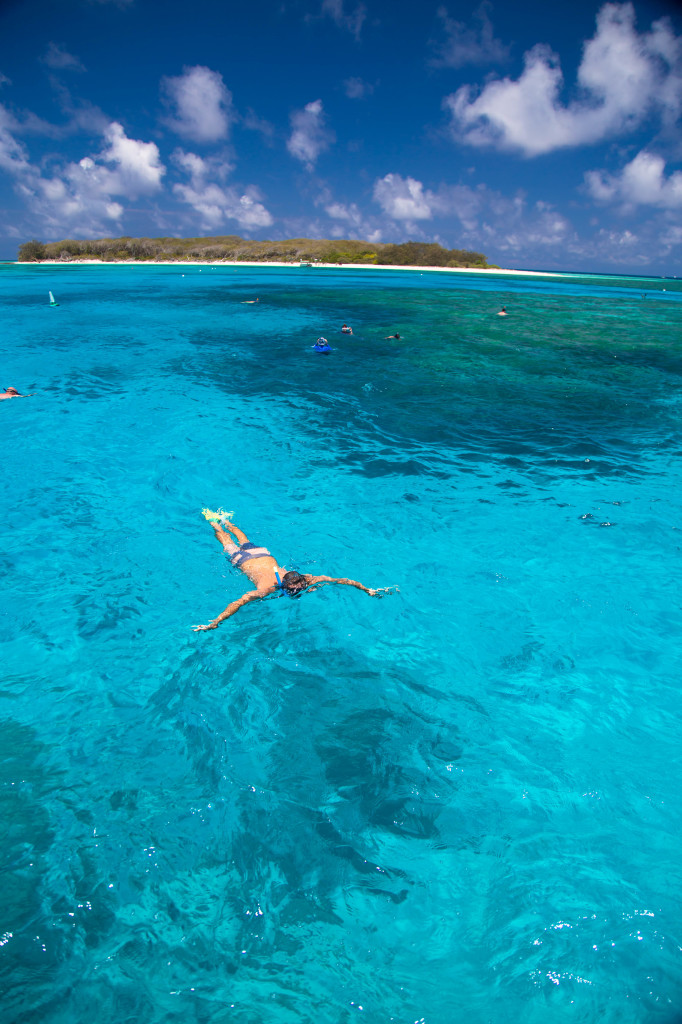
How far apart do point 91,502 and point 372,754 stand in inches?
319

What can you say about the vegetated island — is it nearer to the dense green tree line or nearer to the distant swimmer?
the dense green tree line

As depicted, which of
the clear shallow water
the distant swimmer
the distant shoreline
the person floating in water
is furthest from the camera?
the distant shoreline

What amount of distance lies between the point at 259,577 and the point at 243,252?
156m

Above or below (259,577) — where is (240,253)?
above

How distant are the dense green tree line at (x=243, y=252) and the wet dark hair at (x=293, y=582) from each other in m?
140

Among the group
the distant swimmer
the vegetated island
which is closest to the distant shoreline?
the vegetated island

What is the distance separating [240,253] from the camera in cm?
13912

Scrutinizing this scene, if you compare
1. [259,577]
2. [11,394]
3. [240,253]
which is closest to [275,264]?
[240,253]

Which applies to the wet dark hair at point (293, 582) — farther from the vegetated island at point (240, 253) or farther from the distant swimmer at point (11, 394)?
the vegetated island at point (240, 253)

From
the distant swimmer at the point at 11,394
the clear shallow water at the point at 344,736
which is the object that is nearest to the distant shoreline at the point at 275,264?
the distant swimmer at the point at 11,394

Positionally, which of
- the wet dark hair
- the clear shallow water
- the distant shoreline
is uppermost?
the distant shoreline

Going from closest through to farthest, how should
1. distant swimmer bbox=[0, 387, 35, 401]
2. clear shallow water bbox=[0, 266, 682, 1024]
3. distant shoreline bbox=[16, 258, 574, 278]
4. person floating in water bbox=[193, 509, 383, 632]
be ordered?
clear shallow water bbox=[0, 266, 682, 1024] → person floating in water bbox=[193, 509, 383, 632] → distant swimmer bbox=[0, 387, 35, 401] → distant shoreline bbox=[16, 258, 574, 278]

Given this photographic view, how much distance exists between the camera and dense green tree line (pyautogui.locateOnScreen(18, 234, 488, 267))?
130 metres

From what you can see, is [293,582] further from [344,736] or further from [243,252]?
[243,252]
